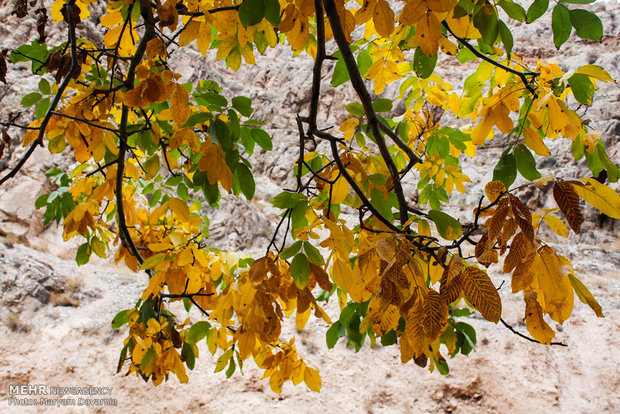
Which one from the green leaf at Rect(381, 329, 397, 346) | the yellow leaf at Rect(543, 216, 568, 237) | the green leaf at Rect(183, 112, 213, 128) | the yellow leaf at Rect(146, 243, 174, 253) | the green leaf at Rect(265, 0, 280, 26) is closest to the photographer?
the yellow leaf at Rect(543, 216, 568, 237)

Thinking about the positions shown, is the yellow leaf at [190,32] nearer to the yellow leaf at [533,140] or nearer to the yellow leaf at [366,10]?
the yellow leaf at [366,10]

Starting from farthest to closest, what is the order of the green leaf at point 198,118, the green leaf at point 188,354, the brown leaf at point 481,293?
the green leaf at point 188,354
the green leaf at point 198,118
the brown leaf at point 481,293

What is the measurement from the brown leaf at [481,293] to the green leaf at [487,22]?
40cm

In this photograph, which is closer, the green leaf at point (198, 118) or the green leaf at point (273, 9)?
the green leaf at point (273, 9)

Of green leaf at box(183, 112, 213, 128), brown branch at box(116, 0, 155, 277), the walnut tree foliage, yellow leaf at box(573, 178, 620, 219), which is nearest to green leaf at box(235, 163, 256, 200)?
the walnut tree foliage

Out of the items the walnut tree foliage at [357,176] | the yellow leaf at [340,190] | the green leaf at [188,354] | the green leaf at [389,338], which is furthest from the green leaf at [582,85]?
the green leaf at [188,354]

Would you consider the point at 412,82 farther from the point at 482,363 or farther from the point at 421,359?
the point at 482,363

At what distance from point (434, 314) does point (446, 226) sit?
0.24 m

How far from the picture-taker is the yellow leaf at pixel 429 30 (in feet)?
1.67

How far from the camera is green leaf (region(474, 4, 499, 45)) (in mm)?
Result: 568

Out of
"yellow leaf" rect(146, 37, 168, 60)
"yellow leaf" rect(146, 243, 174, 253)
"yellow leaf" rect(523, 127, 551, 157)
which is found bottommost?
"yellow leaf" rect(146, 243, 174, 253)

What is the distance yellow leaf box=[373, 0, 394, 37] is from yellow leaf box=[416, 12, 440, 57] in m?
0.06

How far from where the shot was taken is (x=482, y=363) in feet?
11.8

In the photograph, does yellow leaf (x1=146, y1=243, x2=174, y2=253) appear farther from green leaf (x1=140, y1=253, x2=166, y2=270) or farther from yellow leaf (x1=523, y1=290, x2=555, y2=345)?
yellow leaf (x1=523, y1=290, x2=555, y2=345)
